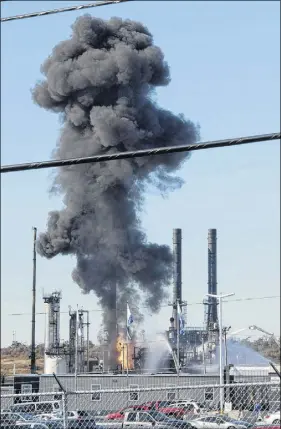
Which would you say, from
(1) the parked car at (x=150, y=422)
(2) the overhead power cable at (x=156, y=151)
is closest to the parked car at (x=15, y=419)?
(1) the parked car at (x=150, y=422)

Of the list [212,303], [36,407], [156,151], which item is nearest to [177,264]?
[212,303]

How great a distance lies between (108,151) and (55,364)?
1622 centimetres

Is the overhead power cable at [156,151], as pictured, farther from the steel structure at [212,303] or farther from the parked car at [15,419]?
the steel structure at [212,303]

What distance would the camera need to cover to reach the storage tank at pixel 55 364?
5459 centimetres

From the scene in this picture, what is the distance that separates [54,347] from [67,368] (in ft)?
6.43

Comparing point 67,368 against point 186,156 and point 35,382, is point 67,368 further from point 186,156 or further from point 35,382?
point 186,156

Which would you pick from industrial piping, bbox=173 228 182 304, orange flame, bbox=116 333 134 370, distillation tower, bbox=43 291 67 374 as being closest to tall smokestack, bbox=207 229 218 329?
industrial piping, bbox=173 228 182 304

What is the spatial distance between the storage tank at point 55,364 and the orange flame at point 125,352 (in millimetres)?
4024

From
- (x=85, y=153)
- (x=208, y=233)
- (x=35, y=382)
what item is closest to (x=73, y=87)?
(x=85, y=153)

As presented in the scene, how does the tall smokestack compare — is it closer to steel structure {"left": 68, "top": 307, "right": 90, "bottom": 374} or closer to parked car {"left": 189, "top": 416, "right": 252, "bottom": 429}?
steel structure {"left": 68, "top": 307, "right": 90, "bottom": 374}

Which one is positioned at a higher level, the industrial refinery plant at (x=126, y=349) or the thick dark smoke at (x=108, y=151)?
the thick dark smoke at (x=108, y=151)

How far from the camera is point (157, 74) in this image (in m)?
66.8

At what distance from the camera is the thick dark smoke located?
62.6 m

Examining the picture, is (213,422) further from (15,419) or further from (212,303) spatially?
(212,303)
